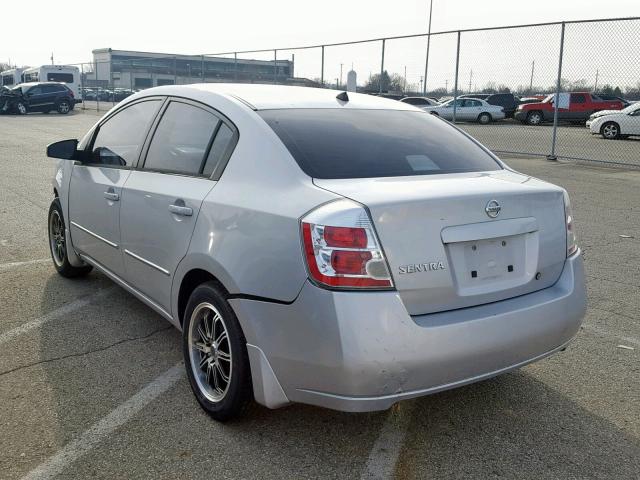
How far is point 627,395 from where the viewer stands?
133 inches

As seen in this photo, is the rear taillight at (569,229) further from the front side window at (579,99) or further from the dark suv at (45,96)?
the dark suv at (45,96)

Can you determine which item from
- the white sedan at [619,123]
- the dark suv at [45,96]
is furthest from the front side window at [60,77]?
the white sedan at [619,123]

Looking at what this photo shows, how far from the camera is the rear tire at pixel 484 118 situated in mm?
32656

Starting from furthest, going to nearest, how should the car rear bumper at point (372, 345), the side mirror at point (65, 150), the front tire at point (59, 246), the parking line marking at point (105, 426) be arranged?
the front tire at point (59, 246)
the side mirror at point (65, 150)
the parking line marking at point (105, 426)
the car rear bumper at point (372, 345)

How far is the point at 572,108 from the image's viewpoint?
3052 cm

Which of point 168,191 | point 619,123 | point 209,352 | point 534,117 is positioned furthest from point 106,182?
point 534,117

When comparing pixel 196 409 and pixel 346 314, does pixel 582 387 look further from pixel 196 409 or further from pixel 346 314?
pixel 196 409

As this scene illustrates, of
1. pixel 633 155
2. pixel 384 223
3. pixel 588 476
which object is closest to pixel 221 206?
pixel 384 223

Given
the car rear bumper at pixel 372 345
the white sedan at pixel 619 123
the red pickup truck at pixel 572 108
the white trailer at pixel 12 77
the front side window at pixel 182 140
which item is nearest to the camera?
the car rear bumper at pixel 372 345

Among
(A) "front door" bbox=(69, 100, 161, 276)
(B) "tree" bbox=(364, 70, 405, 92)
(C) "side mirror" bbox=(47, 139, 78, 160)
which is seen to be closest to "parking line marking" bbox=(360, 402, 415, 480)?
(A) "front door" bbox=(69, 100, 161, 276)

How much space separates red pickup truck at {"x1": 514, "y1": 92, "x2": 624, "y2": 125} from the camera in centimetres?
3022

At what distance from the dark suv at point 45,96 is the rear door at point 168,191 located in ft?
109

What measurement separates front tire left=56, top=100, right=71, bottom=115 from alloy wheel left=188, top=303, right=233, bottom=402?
34365 mm

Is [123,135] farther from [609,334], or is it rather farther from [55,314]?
[609,334]
